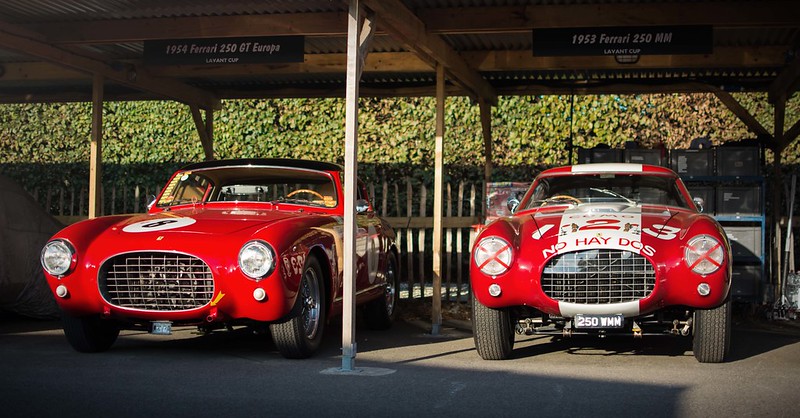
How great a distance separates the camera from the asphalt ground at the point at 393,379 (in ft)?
19.2

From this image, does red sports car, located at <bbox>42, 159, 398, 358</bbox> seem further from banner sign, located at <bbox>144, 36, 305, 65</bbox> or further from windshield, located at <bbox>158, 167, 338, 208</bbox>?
banner sign, located at <bbox>144, 36, 305, 65</bbox>

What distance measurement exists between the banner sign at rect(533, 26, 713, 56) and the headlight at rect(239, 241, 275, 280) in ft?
15.4

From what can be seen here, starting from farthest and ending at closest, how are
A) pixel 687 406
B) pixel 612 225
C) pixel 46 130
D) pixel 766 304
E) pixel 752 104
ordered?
pixel 46 130, pixel 752 104, pixel 766 304, pixel 612 225, pixel 687 406

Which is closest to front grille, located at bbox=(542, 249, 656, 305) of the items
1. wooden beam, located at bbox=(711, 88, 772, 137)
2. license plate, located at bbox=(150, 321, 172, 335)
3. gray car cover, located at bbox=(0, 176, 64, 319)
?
license plate, located at bbox=(150, 321, 172, 335)

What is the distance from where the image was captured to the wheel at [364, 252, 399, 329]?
35.4 feet

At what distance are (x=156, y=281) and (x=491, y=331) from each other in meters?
2.62

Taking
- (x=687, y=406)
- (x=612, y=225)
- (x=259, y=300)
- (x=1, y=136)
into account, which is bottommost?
(x=687, y=406)

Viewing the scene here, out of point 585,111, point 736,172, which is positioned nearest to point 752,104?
point 585,111

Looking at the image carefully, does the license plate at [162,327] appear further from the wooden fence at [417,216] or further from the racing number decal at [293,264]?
the wooden fence at [417,216]

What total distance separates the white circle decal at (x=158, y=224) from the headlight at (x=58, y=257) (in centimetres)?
46

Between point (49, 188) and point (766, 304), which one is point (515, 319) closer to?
point (766, 304)

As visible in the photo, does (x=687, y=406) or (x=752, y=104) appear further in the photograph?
(x=752, y=104)

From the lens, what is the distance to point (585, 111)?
1642cm

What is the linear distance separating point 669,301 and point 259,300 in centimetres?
305
